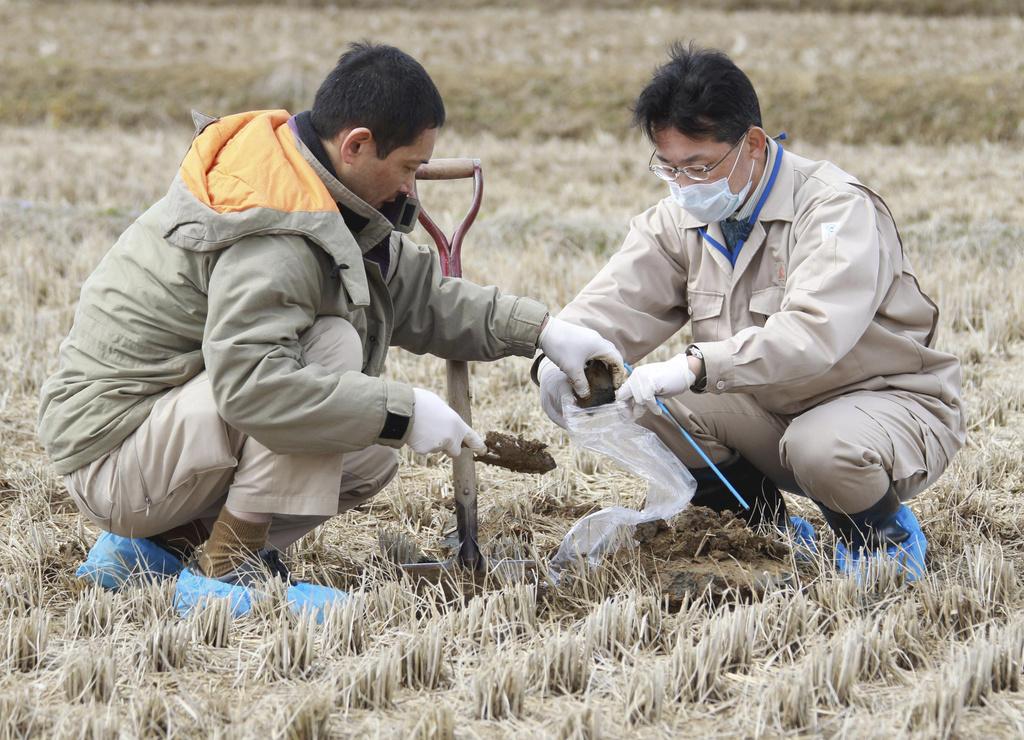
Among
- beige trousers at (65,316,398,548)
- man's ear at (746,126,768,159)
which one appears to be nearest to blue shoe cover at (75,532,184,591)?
beige trousers at (65,316,398,548)

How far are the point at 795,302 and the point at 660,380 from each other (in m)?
0.43

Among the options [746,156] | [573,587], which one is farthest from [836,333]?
[573,587]

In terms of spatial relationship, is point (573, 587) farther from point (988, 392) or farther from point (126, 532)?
point (988, 392)

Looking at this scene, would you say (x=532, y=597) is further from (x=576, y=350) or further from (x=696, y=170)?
(x=696, y=170)

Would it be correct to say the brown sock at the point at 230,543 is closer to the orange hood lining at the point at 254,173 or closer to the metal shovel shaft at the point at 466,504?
the metal shovel shaft at the point at 466,504

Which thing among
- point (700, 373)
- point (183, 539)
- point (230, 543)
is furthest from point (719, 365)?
point (183, 539)

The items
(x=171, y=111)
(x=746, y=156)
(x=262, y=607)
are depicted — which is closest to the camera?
(x=262, y=607)

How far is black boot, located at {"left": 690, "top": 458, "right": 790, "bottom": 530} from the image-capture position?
3984 mm

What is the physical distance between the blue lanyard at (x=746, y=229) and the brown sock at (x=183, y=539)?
1.76 meters

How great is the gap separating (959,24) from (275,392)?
1615cm

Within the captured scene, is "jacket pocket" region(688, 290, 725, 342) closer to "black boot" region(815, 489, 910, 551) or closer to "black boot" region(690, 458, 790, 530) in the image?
"black boot" region(690, 458, 790, 530)

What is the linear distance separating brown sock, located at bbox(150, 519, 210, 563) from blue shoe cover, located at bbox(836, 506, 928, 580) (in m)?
1.87

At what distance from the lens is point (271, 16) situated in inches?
773

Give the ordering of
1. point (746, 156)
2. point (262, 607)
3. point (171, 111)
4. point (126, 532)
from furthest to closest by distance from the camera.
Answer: point (171, 111)
point (746, 156)
point (126, 532)
point (262, 607)
